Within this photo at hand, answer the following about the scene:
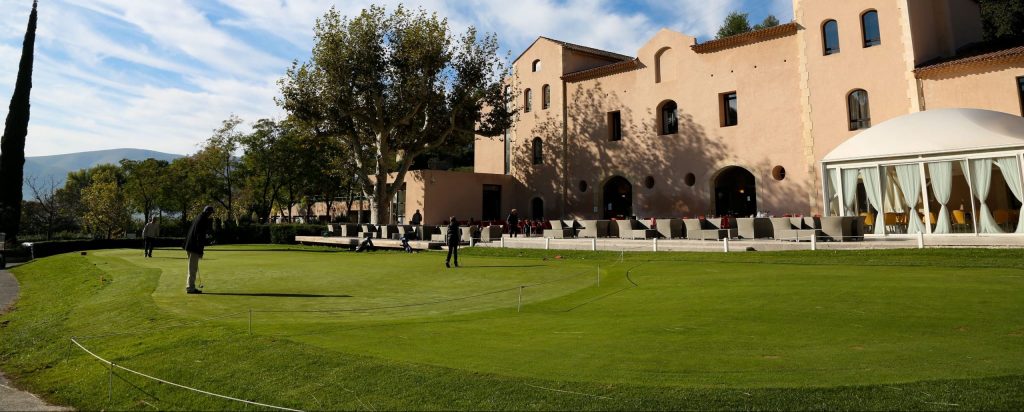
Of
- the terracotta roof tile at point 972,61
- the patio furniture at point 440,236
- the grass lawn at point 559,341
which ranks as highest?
the terracotta roof tile at point 972,61

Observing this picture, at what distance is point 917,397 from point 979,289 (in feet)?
19.9

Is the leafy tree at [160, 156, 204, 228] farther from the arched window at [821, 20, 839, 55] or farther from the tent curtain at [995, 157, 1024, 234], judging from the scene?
the tent curtain at [995, 157, 1024, 234]

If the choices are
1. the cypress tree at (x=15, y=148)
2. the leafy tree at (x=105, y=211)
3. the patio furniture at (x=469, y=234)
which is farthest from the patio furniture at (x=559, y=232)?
the leafy tree at (x=105, y=211)

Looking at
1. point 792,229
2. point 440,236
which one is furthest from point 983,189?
point 440,236

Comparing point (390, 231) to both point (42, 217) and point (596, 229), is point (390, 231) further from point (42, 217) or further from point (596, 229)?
point (42, 217)

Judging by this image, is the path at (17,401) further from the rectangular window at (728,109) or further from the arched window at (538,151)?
the arched window at (538,151)

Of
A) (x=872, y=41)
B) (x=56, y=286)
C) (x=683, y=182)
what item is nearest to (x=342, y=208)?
(x=683, y=182)

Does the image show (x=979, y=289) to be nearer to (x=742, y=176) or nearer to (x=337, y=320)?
(x=337, y=320)

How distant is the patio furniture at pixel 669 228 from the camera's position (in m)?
21.3

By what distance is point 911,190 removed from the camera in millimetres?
18531

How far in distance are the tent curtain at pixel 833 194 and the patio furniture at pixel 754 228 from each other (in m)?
3.25

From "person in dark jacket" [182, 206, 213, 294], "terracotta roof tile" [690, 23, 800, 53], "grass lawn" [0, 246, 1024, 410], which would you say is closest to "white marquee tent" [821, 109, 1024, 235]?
"grass lawn" [0, 246, 1024, 410]

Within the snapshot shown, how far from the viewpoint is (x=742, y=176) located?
29391mm

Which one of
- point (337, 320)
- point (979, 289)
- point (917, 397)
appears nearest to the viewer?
point (917, 397)
